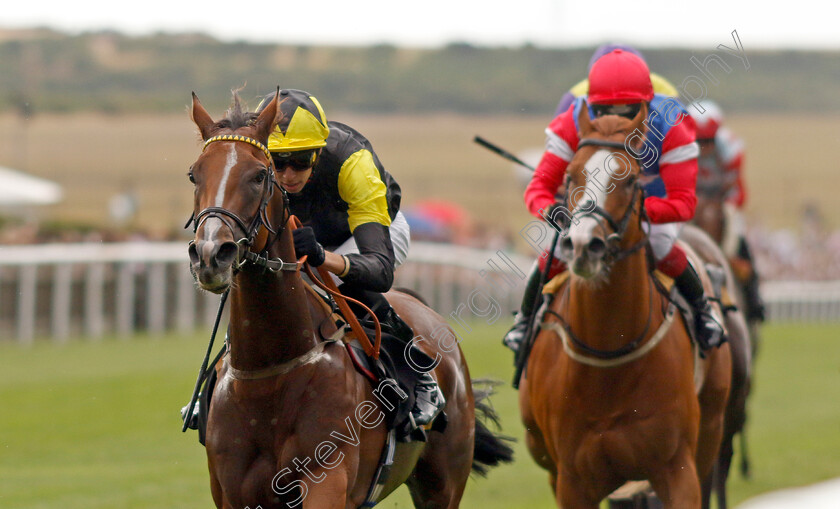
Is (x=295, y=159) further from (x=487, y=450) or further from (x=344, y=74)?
(x=344, y=74)

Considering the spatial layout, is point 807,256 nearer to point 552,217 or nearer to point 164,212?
point 164,212

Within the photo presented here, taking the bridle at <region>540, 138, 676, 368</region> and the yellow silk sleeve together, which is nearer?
the yellow silk sleeve

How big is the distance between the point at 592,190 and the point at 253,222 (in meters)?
1.59

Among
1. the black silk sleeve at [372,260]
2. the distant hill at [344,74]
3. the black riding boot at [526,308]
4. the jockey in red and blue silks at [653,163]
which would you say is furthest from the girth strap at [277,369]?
the distant hill at [344,74]

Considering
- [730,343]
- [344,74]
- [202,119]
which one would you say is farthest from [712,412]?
[344,74]

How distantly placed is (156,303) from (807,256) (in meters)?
22.3

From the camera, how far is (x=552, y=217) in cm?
500

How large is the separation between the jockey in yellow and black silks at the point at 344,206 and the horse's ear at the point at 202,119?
0.30 meters

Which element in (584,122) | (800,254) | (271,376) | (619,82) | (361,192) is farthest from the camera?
(800,254)

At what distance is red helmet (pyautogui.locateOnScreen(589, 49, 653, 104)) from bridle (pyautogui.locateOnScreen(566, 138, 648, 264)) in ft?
1.28

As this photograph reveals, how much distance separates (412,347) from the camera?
14.9 ft

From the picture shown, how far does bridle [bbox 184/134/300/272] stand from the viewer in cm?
334

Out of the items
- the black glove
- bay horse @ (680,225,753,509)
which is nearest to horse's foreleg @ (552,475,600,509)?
bay horse @ (680,225,753,509)

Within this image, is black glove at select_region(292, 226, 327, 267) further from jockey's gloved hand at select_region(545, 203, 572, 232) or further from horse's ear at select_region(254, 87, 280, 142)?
jockey's gloved hand at select_region(545, 203, 572, 232)
